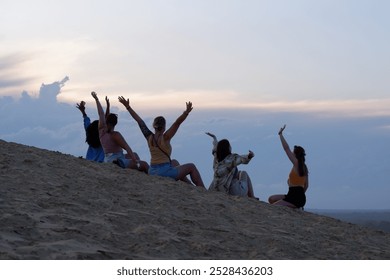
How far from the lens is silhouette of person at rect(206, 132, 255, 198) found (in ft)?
44.4

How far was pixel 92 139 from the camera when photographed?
15.1 m

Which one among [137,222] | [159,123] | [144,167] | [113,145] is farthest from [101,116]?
[137,222]

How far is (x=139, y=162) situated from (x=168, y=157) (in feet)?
4.34

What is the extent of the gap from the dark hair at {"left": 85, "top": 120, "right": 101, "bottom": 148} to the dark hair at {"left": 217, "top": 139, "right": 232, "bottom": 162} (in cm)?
263

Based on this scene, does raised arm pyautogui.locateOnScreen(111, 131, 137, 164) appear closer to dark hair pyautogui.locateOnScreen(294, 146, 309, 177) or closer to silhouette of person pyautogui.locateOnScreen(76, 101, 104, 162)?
silhouette of person pyautogui.locateOnScreen(76, 101, 104, 162)

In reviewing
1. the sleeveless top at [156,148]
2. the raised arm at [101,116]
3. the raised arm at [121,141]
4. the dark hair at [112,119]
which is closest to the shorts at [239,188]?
the sleeveless top at [156,148]

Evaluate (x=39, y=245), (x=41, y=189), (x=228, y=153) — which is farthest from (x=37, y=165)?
(x=39, y=245)

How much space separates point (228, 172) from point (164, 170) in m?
1.19

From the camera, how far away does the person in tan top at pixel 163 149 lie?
13211 millimetres

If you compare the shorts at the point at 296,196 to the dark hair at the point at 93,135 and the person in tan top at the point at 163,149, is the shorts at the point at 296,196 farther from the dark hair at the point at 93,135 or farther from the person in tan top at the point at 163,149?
the dark hair at the point at 93,135

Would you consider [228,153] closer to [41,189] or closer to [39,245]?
[41,189]

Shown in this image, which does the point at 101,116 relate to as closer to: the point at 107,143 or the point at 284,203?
the point at 107,143

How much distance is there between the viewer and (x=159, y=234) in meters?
9.74

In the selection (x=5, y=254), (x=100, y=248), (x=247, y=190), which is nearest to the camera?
(x=5, y=254)
